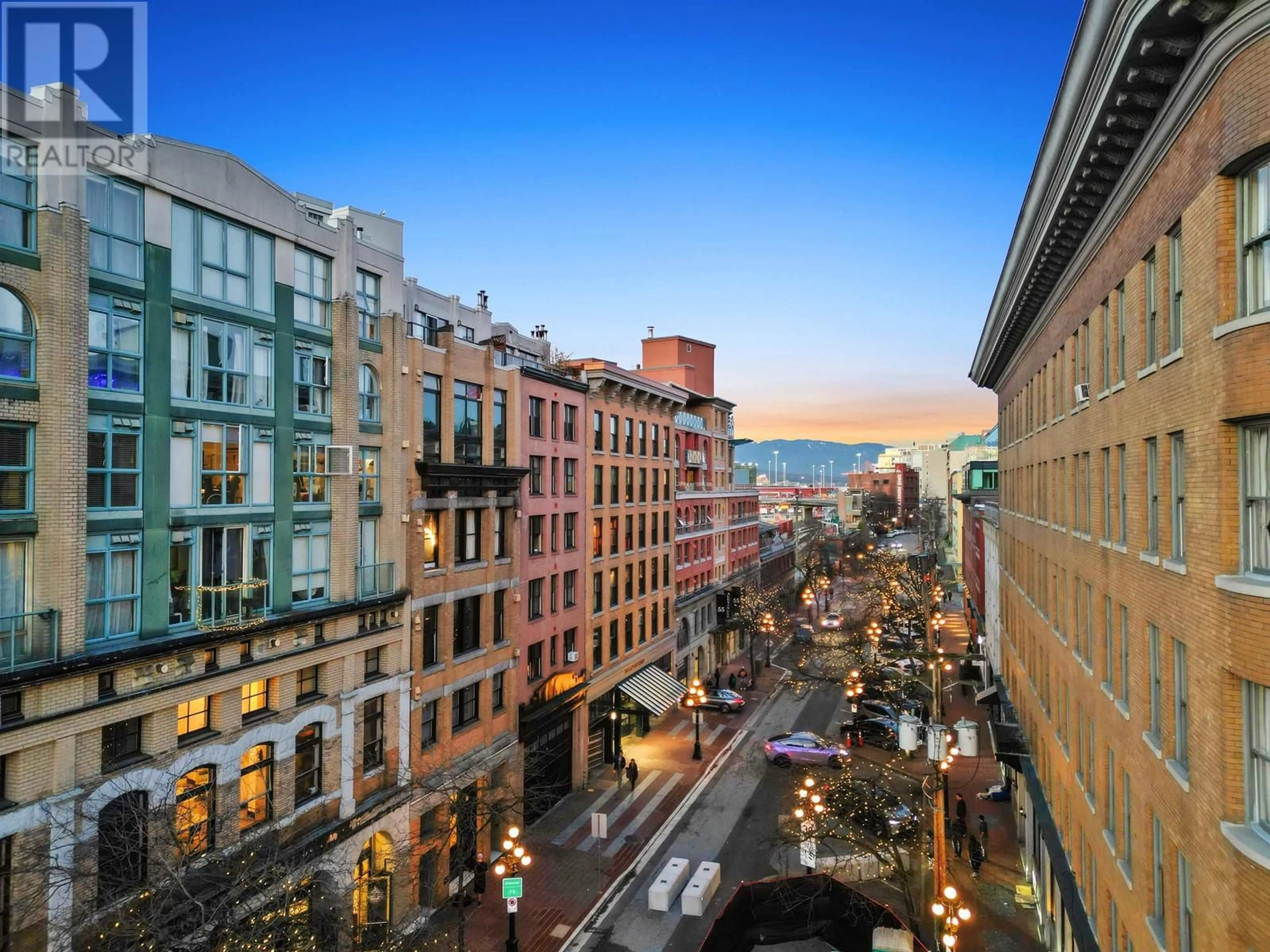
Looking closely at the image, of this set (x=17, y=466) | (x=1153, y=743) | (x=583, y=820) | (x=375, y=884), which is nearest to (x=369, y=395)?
(x=17, y=466)

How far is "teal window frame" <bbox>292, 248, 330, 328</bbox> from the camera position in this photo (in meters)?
Answer: 20.1

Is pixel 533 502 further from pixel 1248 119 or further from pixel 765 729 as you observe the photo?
pixel 1248 119

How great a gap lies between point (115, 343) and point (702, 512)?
43470mm

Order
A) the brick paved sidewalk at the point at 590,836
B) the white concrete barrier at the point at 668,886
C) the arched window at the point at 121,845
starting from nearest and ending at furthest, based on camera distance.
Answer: the arched window at the point at 121,845, the brick paved sidewalk at the point at 590,836, the white concrete barrier at the point at 668,886

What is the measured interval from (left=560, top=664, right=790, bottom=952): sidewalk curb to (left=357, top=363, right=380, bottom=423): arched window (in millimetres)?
17001

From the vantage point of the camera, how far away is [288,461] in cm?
1947

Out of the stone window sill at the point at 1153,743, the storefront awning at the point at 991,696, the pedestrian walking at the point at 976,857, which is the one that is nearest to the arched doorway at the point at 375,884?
the stone window sill at the point at 1153,743

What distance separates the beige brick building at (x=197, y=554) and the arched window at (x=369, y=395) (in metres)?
0.08

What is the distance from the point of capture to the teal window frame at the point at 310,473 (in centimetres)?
1994

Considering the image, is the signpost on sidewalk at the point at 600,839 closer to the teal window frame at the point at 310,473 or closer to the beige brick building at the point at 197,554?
the beige brick building at the point at 197,554


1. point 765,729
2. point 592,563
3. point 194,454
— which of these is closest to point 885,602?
point 765,729

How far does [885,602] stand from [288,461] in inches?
1837

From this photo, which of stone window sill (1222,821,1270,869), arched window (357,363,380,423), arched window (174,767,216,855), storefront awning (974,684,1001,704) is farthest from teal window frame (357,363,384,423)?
storefront awning (974,684,1001,704)

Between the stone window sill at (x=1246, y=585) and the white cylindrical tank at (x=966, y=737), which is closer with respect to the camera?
the stone window sill at (x=1246, y=585)
